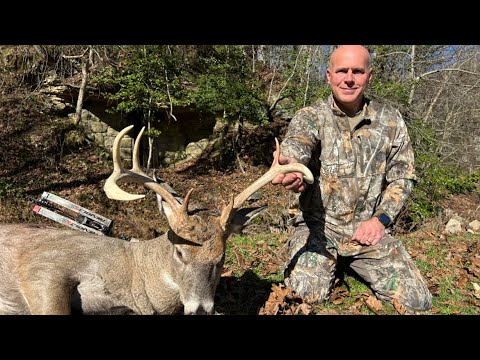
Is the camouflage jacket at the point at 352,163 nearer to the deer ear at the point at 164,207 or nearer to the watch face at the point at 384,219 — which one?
the watch face at the point at 384,219

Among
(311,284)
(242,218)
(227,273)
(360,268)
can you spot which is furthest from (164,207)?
(360,268)

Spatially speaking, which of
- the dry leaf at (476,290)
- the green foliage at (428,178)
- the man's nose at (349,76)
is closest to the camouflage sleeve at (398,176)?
the man's nose at (349,76)

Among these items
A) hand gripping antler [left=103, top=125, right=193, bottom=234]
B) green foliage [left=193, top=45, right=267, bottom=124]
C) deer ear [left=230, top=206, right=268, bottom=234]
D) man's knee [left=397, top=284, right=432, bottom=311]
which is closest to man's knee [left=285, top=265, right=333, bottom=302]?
man's knee [left=397, top=284, right=432, bottom=311]

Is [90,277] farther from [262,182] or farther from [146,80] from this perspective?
[146,80]

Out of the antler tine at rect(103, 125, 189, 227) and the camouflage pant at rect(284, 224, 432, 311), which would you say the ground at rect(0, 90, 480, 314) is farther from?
the antler tine at rect(103, 125, 189, 227)

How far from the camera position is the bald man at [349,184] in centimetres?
475

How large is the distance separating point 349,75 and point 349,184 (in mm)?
1257

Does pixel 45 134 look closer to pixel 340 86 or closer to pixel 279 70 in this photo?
pixel 279 70

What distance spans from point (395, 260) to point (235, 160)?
559 inches

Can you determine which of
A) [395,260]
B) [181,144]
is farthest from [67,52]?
[395,260]

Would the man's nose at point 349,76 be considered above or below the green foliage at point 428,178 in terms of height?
above

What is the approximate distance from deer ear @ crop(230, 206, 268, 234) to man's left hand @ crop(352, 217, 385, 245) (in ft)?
4.08

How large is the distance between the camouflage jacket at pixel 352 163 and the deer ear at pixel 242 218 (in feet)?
4.36

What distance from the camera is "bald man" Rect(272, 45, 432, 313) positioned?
475 cm
